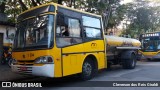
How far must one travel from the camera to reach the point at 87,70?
32.2 feet

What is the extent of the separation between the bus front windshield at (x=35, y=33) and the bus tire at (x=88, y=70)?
7.30ft

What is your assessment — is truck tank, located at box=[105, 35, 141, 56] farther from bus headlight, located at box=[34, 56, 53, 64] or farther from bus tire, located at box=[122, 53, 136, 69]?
bus headlight, located at box=[34, 56, 53, 64]

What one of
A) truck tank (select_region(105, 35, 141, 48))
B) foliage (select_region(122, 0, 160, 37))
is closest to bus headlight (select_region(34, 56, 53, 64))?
truck tank (select_region(105, 35, 141, 48))

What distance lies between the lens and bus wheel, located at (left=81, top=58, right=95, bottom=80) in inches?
379

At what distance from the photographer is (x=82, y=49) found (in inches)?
372

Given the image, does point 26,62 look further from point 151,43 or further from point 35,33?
point 151,43

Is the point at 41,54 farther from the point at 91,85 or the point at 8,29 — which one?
the point at 8,29

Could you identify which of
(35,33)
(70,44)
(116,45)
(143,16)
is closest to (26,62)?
(35,33)

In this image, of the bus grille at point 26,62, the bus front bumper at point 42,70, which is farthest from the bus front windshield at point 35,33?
the bus front bumper at point 42,70

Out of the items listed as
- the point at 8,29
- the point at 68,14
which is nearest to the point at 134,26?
the point at 8,29

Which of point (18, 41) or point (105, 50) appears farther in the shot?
point (105, 50)

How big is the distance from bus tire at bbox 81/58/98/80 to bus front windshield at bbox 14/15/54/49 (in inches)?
87.5

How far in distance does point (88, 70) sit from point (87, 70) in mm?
84

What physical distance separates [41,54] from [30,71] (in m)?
0.79
